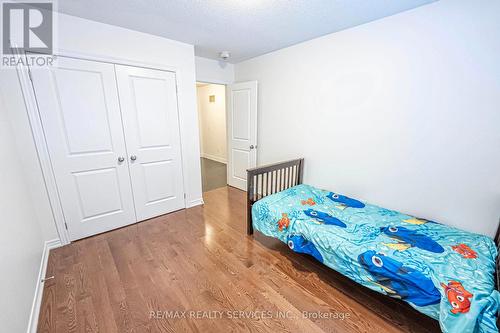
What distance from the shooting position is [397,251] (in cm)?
141

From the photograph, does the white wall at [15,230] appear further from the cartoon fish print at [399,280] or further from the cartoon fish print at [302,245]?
the cartoon fish print at [399,280]

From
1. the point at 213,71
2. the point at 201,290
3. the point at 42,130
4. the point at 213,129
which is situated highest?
the point at 213,71

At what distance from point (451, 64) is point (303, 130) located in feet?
4.98

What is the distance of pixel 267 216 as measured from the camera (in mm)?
2072

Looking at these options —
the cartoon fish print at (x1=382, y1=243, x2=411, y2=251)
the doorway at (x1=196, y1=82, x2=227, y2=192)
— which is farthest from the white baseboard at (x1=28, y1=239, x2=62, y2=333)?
the doorway at (x1=196, y1=82, x2=227, y2=192)

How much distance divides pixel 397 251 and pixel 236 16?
2409 mm

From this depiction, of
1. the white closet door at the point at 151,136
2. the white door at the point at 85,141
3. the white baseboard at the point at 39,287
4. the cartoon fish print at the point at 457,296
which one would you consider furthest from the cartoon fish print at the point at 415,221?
the white door at the point at 85,141

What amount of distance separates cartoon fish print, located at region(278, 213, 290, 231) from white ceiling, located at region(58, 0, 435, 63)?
1.90 metres

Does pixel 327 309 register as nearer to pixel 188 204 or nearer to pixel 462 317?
pixel 462 317

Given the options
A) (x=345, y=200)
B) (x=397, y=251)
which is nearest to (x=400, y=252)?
(x=397, y=251)

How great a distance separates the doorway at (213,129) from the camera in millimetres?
5381

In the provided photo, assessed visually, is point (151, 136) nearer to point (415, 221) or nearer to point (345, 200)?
point (345, 200)

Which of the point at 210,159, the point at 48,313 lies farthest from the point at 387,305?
the point at 210,159

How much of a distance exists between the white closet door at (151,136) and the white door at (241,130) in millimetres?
1188
